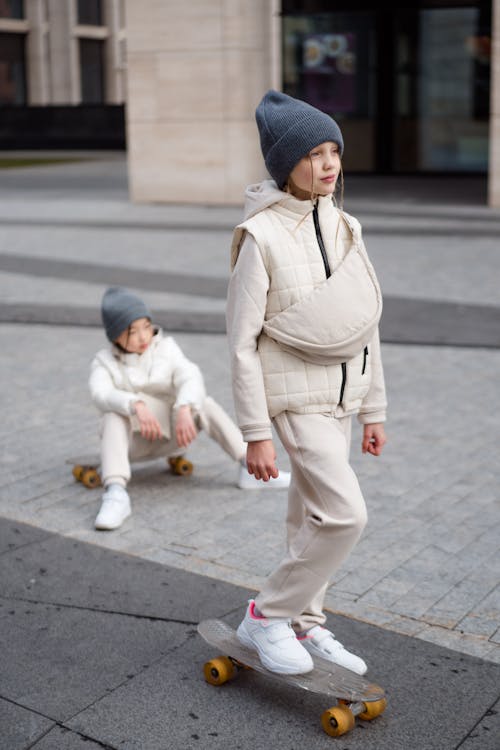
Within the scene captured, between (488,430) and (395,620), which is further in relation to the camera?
(488,430)

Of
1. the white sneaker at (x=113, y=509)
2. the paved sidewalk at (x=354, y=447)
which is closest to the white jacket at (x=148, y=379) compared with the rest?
the white sneaker at (x=113, y=509)

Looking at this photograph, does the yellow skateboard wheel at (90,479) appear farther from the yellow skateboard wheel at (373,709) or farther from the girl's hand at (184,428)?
the yellow skateboard wheel at (373,709)

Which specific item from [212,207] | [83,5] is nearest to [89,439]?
[212,207]

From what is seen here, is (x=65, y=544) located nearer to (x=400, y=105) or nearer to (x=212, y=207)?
(x=212, y=207)

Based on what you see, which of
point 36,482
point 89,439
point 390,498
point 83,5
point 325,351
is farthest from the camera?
point 83,5

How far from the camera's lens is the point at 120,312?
5316 mm

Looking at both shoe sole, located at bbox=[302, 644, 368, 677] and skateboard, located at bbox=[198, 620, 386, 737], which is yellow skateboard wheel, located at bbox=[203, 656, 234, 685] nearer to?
skateboard, located at bbox=[198, 620, 386, 737]

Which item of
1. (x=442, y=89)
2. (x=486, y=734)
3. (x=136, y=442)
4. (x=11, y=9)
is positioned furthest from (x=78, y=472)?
(x=11, y=9)

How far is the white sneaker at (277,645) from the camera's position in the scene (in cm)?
341

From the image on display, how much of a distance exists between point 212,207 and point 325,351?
16370mm

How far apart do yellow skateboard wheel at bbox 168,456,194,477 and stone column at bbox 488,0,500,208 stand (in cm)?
1247

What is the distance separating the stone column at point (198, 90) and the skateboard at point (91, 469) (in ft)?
44.9

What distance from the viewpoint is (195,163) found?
767 inches

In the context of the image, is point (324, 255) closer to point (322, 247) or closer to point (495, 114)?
point (322, 247)
